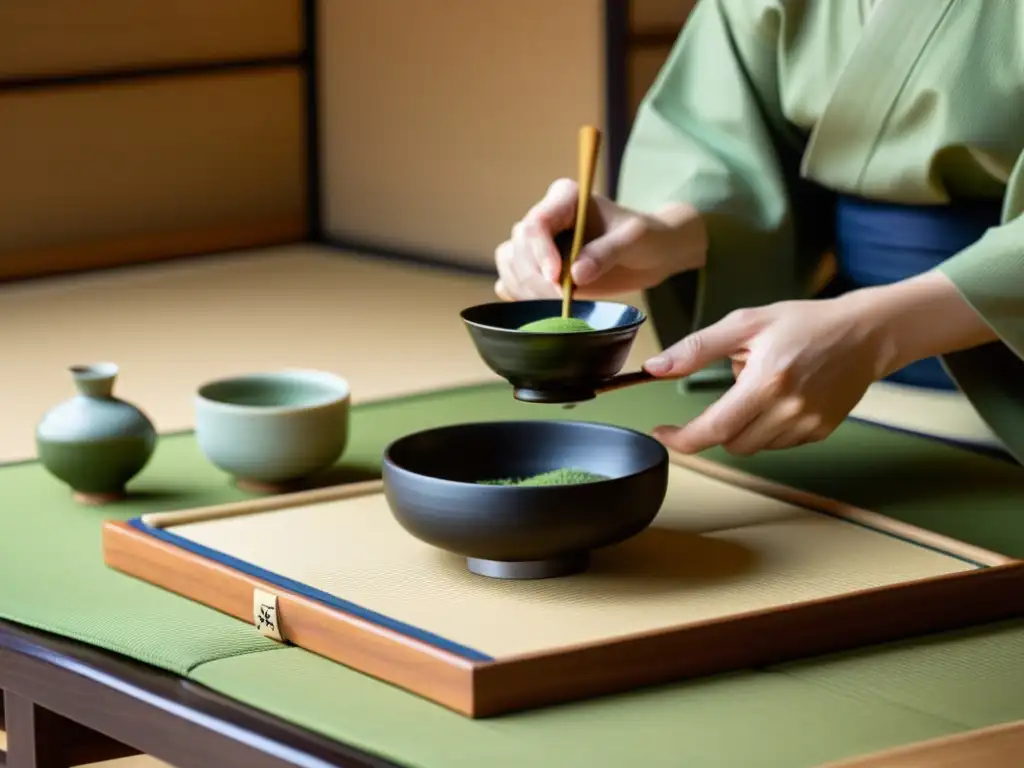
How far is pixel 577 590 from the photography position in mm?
1618

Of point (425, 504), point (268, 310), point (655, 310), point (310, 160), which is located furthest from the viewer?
point (310, 160)

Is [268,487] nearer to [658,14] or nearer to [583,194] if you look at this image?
[583,194]

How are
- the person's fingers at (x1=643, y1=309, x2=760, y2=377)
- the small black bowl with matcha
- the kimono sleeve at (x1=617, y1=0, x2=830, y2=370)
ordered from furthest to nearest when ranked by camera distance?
the kimono sleeve at (x1=617, y1=0, x2=830, y2=370)
the person's fingers at (x1=643, y1=309, x2=760, y2=377)
the small black bowl with matcha

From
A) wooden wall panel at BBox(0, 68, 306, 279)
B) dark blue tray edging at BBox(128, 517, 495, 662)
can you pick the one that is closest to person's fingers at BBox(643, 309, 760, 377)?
dark blue tray edging at BBox(128, 517, 495, 662)

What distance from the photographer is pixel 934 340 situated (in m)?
2.01

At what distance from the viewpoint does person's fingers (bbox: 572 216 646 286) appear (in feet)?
6.70

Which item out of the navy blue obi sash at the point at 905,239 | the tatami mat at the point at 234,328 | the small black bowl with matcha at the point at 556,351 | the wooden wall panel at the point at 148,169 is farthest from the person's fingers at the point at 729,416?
the wooden wall panel at the point at 148,169

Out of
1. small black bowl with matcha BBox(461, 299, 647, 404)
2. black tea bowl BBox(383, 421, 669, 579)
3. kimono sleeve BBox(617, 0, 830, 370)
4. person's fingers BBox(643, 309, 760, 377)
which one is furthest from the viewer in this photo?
kimono sleeve BBox(617, 0, 830, 370)

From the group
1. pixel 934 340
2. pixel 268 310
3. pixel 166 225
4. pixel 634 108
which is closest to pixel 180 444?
pixel 934 340

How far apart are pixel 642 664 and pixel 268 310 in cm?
321

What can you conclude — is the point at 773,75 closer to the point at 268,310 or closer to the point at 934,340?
the point at 934,340

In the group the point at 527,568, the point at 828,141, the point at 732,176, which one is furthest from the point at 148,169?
the point at 527,568

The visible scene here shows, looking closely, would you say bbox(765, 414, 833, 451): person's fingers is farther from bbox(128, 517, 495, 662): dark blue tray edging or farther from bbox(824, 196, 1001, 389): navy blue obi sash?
bbox(128, 517, 495, 662): dark blue tray edging

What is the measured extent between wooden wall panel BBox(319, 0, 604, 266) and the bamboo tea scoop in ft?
9.56
